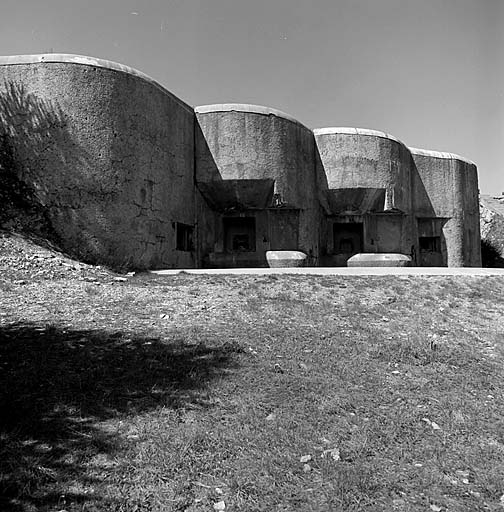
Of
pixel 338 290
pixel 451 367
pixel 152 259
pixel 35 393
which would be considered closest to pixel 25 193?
pixel 152 259

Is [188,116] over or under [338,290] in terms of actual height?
over

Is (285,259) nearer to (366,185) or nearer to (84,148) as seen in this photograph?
(366,185)

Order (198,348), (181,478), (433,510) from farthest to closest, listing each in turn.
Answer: (198,348) < (181,478) < (433,510)

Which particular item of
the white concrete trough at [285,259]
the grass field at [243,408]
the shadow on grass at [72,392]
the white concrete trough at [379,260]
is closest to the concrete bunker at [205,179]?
the white concrete trough at [285,259]

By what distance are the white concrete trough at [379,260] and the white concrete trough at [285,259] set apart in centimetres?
333

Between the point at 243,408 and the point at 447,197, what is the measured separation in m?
20.8

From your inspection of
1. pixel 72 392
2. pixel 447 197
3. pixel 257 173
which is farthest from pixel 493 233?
pixel 72 392

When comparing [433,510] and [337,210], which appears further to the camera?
[337,210]

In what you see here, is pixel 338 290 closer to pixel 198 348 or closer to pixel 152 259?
pixel 198 348

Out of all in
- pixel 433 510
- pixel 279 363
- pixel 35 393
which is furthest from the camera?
pixel 279 363

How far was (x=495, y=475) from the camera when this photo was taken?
309cm

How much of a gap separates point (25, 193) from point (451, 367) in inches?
389

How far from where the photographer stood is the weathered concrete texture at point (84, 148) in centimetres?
1133

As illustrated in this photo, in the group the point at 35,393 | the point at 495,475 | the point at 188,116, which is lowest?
the point at 495,475
